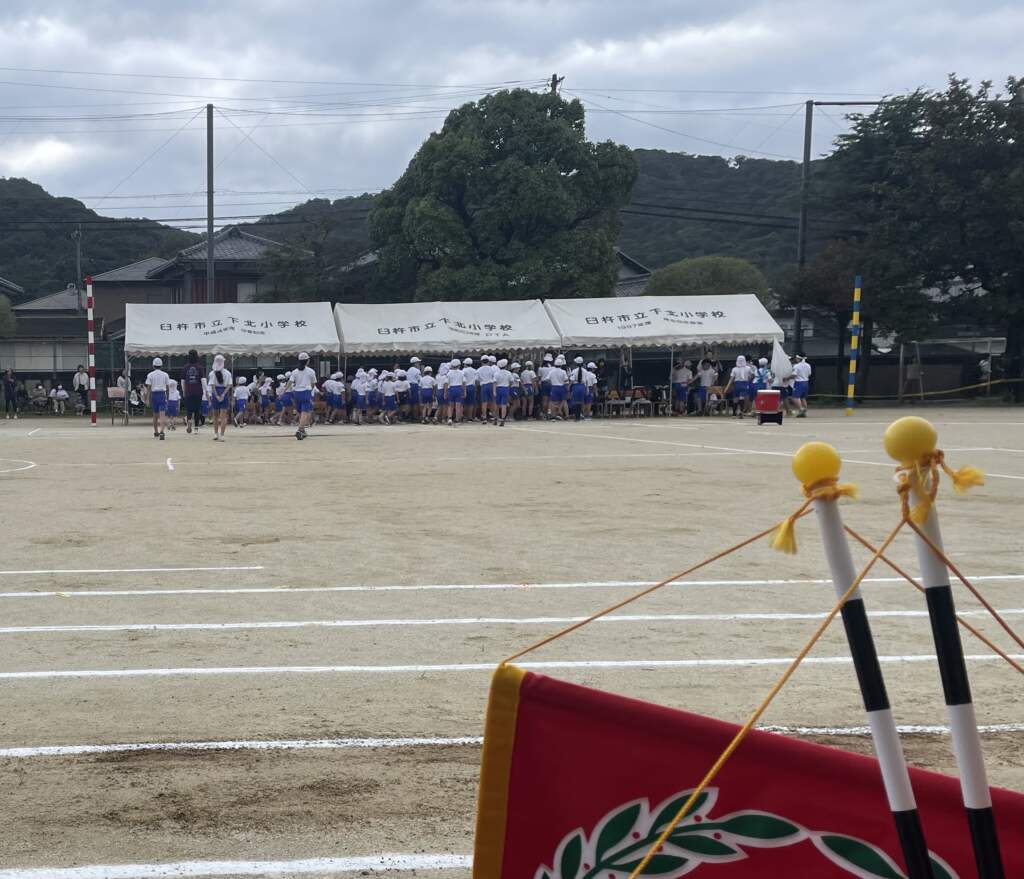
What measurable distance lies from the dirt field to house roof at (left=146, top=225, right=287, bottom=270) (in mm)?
37892

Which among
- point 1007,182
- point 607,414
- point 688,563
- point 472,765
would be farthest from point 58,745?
point 1007,182

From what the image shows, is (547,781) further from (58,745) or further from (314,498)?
(314,498)

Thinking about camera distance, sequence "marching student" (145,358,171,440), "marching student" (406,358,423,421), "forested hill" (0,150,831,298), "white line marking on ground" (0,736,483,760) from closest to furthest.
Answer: "white line marking on ground" (0,736,483,760) < "marching student" (145,358,171,440) < "marching student" (406,358,423,421) < "forested hill" (0,150,831,298)

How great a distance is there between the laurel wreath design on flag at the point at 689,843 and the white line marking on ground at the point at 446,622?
4.67 meters

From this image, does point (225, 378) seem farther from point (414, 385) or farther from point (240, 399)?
point (414, 385)

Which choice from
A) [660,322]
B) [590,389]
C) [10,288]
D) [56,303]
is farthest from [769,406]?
[10,288]

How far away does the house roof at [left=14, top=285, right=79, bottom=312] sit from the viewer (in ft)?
183

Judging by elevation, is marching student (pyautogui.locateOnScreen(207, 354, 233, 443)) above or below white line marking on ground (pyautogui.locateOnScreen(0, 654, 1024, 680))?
above

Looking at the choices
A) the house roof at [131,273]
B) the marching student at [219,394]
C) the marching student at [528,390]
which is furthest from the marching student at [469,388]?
the house roof at [131,273]

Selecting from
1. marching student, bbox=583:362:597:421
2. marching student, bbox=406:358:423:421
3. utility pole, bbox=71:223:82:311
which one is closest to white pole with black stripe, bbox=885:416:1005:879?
marching student, bbox=583:362:597:421

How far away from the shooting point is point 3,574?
893 centimetres

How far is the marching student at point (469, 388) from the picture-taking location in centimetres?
3331

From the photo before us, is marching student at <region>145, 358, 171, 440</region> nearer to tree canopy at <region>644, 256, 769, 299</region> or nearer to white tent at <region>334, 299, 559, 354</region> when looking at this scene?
white tent at <region>334, 299, 559, 354</region>

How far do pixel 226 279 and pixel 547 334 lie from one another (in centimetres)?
2329
